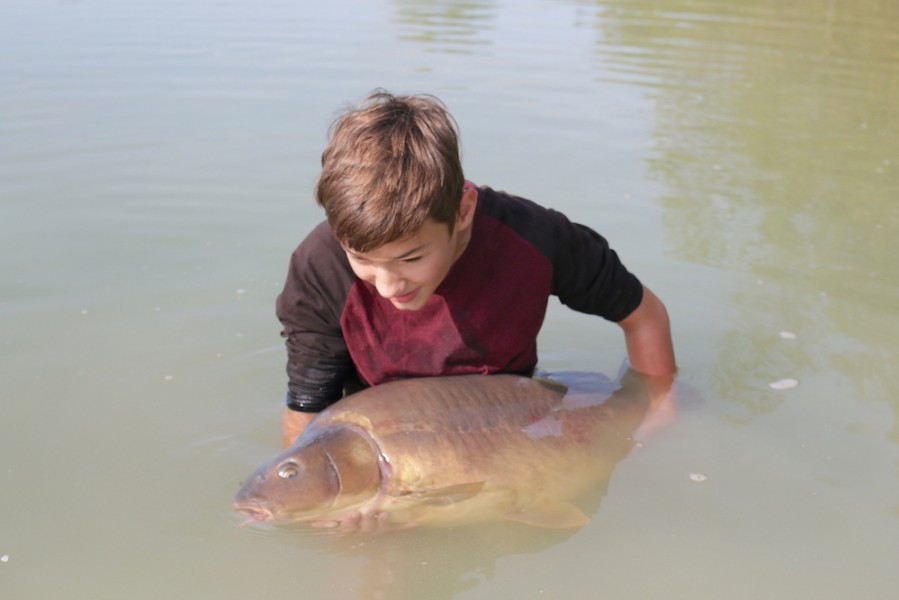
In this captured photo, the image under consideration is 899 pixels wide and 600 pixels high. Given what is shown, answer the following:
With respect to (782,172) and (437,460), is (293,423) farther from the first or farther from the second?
(782,172)

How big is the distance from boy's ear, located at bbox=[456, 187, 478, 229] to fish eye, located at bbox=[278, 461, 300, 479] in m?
0.84

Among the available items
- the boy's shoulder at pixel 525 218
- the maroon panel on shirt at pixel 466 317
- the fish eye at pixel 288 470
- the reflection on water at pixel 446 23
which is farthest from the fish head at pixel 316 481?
the reflection on water at pixel 446 23

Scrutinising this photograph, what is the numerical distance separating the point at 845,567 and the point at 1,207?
487 centimetres

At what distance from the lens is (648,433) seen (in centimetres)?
400

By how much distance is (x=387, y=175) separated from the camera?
294cm

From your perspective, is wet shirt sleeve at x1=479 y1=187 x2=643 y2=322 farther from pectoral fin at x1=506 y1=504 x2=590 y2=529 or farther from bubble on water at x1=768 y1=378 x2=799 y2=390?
bubble on water at x1=768 y1=378 x2=799 y2=390

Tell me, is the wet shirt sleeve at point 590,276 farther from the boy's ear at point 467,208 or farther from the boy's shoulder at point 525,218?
the boy's ear at point 467,208

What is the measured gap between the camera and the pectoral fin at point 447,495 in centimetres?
327

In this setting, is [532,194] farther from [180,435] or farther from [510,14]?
[510,14]

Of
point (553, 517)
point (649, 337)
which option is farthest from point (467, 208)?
point (649, 337)

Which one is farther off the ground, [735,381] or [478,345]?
[478,345]

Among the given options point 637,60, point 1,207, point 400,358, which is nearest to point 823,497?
point 400,358

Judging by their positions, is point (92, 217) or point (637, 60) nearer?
point (92, 217)

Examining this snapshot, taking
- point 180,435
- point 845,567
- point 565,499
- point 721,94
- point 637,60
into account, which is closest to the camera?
point 845,567
